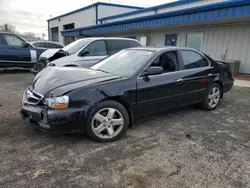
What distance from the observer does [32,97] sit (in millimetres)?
3193

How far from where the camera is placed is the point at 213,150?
10.0ft

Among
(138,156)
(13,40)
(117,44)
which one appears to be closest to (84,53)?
(117,44)

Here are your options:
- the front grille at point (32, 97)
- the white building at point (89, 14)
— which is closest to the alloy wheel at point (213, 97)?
the front grille at point (32, 97)

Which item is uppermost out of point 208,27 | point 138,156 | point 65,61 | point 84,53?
point 208,27

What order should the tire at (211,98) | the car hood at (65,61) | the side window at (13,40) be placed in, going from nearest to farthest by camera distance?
the tire at (211,98)
the car hood at (65,61)
the side window at (13,40)

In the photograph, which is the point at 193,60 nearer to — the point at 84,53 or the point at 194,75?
the point at 194,75

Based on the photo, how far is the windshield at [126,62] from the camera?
3.66 meters

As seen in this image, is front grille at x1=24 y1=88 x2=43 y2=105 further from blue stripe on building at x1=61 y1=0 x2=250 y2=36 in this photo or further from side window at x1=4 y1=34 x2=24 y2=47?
blue stripe on building at x1=61 y1=0 x2=250 y2=36

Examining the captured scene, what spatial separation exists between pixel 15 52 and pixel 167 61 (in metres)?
7.97

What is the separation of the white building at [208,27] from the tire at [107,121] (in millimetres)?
6960

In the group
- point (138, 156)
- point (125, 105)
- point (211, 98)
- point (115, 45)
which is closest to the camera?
point (138, 156)

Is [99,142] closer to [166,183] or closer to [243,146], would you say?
[166,183]

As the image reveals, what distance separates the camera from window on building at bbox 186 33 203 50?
11.2 m

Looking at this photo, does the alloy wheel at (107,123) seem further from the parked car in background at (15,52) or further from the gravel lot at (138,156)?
the parked car in background at (15,52)
